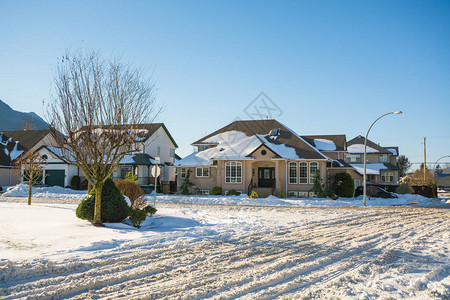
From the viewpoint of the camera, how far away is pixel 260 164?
1449 inches

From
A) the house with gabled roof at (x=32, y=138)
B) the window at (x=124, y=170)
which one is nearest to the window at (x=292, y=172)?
the window at (x=124, y=170)

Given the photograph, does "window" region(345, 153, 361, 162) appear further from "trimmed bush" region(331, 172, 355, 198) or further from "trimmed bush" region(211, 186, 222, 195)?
"trimmed bush" region(211, 186, 222, 195)

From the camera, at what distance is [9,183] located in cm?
4497

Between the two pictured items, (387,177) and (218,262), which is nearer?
(218,262)

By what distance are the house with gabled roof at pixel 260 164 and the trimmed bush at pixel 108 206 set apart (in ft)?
71.2

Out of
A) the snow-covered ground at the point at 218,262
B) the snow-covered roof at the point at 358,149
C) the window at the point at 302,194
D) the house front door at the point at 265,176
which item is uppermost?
the snow-covered roof at the point at 358,149

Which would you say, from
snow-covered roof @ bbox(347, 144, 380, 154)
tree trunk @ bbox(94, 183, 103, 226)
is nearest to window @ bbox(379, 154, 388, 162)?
snow-covered roof @ bbox(347, 144, 380, 154)

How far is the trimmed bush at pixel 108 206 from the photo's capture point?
13.2 metres

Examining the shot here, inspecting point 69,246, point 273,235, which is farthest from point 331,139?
point 69,246

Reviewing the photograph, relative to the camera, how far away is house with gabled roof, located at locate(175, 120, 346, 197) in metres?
34.5

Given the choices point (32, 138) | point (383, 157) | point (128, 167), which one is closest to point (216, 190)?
point (128, 167)

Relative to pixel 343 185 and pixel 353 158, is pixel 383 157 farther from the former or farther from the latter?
pixel 343 185

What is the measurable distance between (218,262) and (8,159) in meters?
45.0

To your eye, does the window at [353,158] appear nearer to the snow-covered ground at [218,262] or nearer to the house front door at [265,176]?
the house front door at [265,176]
